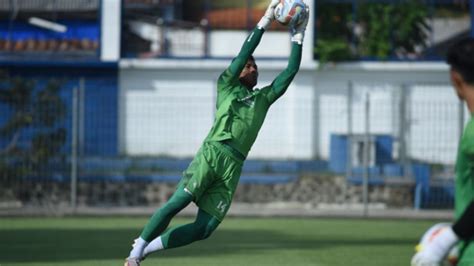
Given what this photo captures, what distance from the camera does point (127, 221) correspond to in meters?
19.7

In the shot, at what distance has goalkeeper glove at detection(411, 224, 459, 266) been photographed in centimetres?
544

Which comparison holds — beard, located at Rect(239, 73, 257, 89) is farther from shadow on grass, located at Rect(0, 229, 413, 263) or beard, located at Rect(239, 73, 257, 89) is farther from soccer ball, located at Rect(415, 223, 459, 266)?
soccer ball, located at Rect(415, 223, 459, 266)

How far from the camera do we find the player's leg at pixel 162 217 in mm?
9961

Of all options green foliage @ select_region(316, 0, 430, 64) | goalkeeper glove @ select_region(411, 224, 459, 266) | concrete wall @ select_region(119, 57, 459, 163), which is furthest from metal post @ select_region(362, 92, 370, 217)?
goalkeeper glove @ select_region(411, 224, 459, 266)

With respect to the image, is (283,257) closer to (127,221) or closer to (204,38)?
(127,221)

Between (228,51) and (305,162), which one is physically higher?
(228,51)

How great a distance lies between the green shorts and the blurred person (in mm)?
4135

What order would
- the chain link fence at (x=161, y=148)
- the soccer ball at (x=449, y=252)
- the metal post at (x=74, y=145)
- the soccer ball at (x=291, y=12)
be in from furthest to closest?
the chain link fence at (x=161, y=148) → the metal post at (x=74, y=145) → the soccer ball at (x=291, y=12) → the soccer ball at (x=449, y=252)

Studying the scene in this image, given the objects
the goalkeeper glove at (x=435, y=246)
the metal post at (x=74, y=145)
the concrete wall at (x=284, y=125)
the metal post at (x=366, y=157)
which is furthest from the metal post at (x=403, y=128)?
the goalkeeper glove at (x=435, y=246)

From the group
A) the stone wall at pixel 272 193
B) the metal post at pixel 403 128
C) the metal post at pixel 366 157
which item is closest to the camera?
the metal post at pixel 366 157

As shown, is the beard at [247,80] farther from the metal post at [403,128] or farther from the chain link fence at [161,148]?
the metal post at [403,128]

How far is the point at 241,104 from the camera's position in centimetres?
1015

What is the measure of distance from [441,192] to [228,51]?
766cm

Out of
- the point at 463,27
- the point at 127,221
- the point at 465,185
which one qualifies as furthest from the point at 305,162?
the point at 465,185
